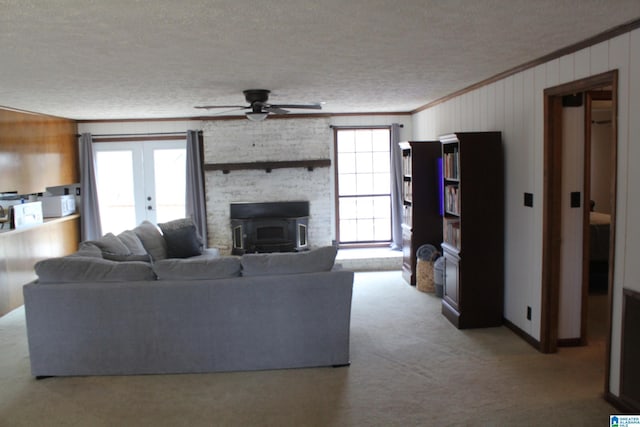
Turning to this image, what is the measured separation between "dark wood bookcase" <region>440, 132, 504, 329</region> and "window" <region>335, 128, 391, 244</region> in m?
3.40

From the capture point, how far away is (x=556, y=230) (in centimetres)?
413

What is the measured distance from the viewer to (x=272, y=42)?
10.7 ft

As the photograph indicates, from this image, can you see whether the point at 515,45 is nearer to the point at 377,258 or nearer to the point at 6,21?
the point at 6,21

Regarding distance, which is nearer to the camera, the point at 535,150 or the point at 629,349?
the point at 629,349

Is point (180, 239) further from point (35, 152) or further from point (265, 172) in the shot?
point (35, 152)

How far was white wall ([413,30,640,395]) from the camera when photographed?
3078 mm

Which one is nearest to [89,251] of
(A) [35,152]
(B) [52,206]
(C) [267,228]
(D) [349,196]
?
(A) [35,152]

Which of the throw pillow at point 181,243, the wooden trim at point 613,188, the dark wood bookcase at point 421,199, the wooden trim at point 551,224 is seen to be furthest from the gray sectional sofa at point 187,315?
the dark wood bookcase at point 421,199

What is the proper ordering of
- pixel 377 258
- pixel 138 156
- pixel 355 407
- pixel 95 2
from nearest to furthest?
pixel 95 2 < pixel 355 407 < pixel 377 258 < pixel 138 156

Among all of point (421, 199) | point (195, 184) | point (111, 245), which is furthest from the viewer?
point (195, 184)

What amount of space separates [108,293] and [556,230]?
353cm

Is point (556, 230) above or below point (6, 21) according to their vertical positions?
below

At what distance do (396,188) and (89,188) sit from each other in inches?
188

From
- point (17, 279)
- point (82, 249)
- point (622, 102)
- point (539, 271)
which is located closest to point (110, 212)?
point (17, 279)
